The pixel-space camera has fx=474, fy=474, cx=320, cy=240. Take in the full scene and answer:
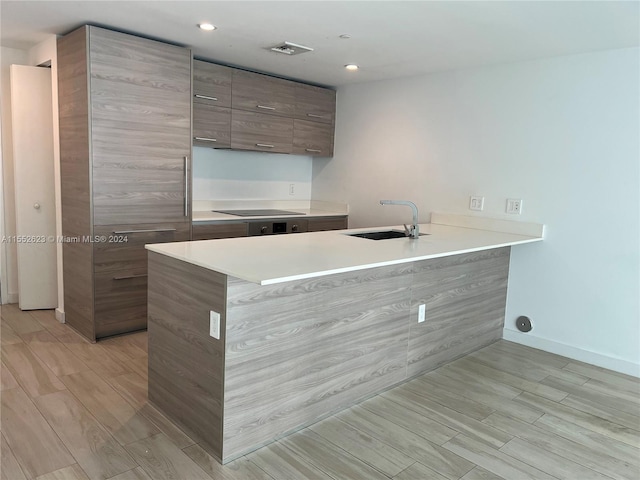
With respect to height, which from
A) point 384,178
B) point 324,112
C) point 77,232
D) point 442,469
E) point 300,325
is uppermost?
point 324,112

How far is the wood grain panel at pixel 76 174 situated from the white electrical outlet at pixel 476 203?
285 cm

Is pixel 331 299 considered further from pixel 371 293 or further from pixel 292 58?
pixel 292 58

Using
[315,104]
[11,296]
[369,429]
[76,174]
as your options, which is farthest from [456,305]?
[11,296]

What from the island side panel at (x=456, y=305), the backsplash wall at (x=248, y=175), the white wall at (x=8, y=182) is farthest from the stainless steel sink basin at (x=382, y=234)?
the white wall at (x=8, y=182)

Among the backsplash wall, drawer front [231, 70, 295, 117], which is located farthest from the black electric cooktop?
drawer front [231, 70, 295, 117]

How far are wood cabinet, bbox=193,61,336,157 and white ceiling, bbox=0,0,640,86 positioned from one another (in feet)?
1.05

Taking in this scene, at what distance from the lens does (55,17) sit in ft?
9.77

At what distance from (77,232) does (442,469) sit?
9.31 feet

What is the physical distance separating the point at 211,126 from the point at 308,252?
6.81 ft

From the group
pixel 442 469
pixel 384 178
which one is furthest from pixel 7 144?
pixel 442 469

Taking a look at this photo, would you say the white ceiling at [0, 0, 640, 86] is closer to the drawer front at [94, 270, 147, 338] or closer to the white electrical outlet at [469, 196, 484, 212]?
the white electrical outlet at [469, 196, 484, 212]

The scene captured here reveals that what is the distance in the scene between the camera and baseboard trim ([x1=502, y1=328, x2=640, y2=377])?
3.20m

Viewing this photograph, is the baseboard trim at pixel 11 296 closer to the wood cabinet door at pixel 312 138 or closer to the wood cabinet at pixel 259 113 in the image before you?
the wood cabinet at pixel 259 113

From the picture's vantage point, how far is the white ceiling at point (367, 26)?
8.24 ft
